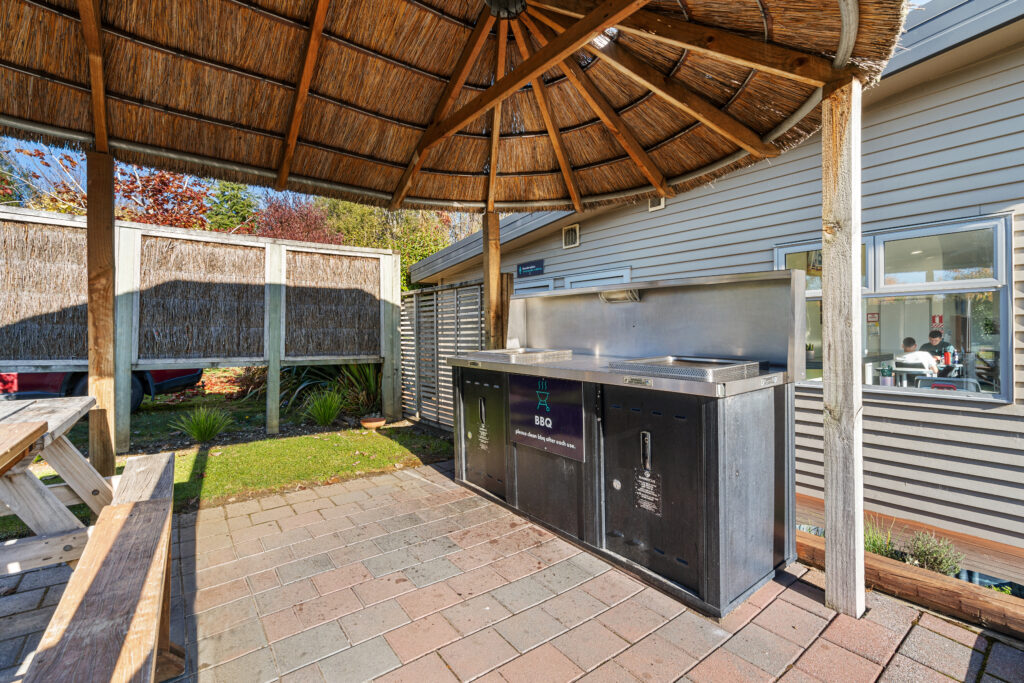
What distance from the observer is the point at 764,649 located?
1970 mm

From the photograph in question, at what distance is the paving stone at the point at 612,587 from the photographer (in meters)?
2.37

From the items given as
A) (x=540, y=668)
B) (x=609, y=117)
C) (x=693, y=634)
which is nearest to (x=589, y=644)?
(x=540, y=668)

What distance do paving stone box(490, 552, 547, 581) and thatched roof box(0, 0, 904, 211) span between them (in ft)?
9.57

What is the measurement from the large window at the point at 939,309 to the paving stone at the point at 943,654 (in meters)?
2.26

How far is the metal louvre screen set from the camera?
5.77m

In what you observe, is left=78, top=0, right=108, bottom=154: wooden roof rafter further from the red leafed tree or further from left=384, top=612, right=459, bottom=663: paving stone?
the red leafed tree

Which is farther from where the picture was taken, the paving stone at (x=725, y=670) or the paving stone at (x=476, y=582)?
the paving stone at (x=476, y=582)

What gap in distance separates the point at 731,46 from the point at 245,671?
3755mm

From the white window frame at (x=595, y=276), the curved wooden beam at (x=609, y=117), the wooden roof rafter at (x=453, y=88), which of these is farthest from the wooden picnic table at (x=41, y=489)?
the white window frame at (x=595, y=276)

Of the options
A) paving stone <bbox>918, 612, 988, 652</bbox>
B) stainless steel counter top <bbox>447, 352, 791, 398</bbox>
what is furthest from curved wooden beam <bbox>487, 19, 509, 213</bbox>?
paving stone <bbox>918, 612, 988, 652</bbox>

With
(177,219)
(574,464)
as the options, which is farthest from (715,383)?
(177,219)

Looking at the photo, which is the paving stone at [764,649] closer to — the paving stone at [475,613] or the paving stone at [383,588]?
the paving stone at [475,613]

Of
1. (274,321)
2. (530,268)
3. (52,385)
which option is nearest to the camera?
(274,321)

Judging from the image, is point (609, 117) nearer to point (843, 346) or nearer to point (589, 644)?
point (843, 346)
